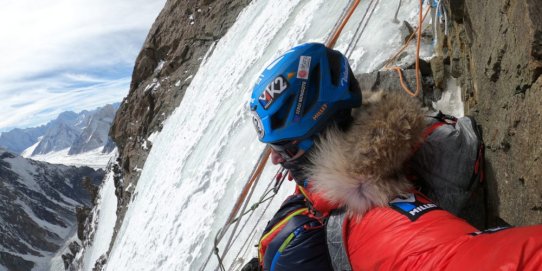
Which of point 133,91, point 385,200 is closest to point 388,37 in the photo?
point 385,200

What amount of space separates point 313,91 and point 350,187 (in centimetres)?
66

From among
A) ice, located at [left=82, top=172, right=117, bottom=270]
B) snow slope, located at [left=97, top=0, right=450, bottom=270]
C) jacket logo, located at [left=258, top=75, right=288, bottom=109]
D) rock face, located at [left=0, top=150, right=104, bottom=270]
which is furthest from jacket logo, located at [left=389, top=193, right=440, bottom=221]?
rock face, located at [left=0, top=150, right=104, bottom=270]

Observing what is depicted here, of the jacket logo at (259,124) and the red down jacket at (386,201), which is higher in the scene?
the jacket logo at (259,124)

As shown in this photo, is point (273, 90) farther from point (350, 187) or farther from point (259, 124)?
point (350, 187)

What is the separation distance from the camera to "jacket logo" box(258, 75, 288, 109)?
239 centimetres

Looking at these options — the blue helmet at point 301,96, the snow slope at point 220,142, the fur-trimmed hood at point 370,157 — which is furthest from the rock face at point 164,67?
the fur-trimmed hood at point 370,157

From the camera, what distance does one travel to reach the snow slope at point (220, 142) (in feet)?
22.7

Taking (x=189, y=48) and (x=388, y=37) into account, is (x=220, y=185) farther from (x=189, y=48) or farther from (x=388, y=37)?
(x=189, y=48)

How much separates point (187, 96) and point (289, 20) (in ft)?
24.0

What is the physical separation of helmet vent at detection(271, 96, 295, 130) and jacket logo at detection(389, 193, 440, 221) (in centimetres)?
79

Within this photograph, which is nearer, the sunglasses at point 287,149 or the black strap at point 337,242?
the black strap at point 337,242

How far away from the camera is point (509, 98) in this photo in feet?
7.61

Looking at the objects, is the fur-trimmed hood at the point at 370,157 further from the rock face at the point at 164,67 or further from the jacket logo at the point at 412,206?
the rock face at the point at 164,67

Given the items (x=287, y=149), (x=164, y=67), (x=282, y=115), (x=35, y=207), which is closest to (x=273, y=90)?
(x=282, y=115)
